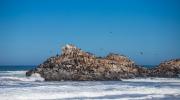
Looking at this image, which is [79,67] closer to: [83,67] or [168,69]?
[83,67]

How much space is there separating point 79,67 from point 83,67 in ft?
1.92

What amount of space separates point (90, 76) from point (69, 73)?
9.46 ft

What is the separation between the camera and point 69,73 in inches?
2228

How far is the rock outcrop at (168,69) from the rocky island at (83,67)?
238 inches

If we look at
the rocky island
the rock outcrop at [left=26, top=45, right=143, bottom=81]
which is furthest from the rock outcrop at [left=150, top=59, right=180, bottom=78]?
the rock outcrop at [left=26, top=45, right=143, bottom=81]

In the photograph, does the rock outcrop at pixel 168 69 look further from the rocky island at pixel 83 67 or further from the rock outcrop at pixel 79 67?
the rock outcrop at pixel 79 67

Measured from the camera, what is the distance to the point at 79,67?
57.8m

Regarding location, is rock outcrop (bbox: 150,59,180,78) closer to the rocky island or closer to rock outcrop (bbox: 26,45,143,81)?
the rocky island

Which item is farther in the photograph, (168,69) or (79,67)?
(168,69)

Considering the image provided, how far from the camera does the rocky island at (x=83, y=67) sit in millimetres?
56469

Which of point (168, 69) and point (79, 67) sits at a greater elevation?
point (168, 69)

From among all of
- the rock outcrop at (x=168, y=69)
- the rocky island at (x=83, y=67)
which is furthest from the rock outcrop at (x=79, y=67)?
the rock outcrop at (x=168, y=69)

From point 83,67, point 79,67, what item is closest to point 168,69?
point 83,67

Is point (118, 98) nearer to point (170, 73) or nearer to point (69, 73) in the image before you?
point (69, 73)
